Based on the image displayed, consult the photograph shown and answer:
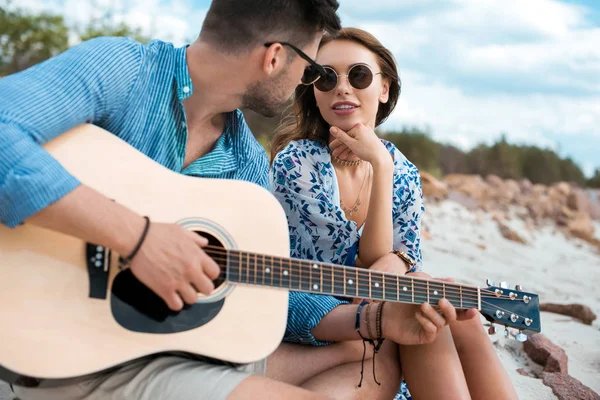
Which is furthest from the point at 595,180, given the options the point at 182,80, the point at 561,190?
the point at 182,80

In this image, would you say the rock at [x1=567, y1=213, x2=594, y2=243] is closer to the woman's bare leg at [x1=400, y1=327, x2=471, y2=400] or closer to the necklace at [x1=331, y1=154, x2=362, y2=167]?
the necklace at [x1=331, y1=154, x2=362, y2=167]

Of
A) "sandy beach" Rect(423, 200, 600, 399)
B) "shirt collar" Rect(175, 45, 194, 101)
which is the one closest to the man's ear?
"shirt collar" Rect(175, 45, 194, 101)

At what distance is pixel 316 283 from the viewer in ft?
6.57

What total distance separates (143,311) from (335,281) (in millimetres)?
672

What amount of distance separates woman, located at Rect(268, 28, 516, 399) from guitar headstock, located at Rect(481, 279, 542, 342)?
11 cm

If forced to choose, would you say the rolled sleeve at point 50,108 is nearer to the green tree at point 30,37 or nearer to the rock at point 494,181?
the rock at point 494,181

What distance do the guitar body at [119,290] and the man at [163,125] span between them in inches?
2.9

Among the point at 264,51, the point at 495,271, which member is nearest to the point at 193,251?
the point at 264,51

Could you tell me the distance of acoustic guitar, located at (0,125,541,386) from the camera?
1642 mm

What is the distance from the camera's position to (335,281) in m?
2.05

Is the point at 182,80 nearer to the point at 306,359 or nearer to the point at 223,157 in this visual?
the point at 223,157

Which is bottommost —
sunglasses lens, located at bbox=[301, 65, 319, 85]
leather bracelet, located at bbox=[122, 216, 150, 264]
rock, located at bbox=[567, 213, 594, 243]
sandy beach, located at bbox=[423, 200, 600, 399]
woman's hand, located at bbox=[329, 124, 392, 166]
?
sandy beach, located at bbox=[423, 200, 600, 399]

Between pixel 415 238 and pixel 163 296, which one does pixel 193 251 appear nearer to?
pixel 163 296

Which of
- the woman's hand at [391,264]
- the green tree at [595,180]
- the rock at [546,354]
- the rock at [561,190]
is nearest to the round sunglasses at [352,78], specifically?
the woman's hand at [391,264]
